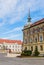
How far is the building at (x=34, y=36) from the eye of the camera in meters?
62.8

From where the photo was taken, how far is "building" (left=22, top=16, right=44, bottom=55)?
206ft

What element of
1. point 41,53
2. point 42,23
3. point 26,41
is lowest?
point 41,53

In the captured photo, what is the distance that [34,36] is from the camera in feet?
219

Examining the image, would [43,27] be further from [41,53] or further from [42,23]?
[41,53]

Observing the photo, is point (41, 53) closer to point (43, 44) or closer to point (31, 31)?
point (43, 44)

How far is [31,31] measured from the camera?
228ft

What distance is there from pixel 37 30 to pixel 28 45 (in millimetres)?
8370

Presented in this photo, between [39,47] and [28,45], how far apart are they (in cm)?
822

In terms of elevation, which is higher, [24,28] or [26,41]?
[24,28]

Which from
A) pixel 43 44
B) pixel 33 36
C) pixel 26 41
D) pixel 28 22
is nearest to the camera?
pixel 43 44

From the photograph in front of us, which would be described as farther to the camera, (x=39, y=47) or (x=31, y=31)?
(x=31, y=31)

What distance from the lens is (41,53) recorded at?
62.0m

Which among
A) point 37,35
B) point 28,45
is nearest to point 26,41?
point 28,45

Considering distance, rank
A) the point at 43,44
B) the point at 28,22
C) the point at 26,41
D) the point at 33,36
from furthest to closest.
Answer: the point at 28,22 → the point at 26,41 → the point at 33,36 → the point at 43,44
